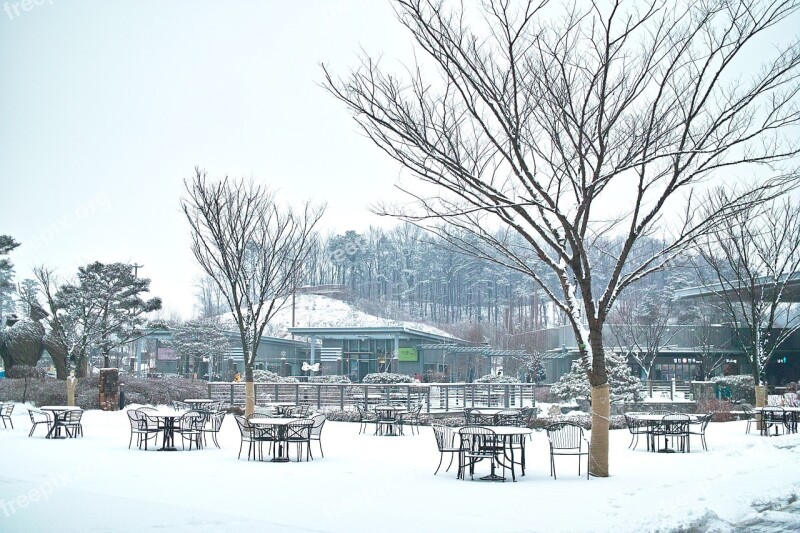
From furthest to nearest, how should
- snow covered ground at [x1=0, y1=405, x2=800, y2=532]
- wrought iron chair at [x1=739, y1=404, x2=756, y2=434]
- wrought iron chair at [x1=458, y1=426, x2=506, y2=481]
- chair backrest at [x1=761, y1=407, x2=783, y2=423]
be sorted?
wrought iron chair at [x1=739, y1=404, x2=756, y2=434]
chair backrest at [x1=761, y1=407, x2=783, y2=423]
wrought iron chair at [x1=458, y1=426, x2=506, y2=481]
snow covered ground at [x1=0, y1=405, x2=800, y2=532]

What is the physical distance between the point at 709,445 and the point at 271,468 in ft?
34.6

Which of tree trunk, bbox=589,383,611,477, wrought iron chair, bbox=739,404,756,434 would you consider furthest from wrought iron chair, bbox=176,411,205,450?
wrought iron chair, bbox=739,404,756,434

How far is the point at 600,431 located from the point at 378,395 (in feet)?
54.9

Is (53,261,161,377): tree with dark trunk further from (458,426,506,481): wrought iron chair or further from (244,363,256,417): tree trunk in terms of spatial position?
(458,426,506,481): wrought iron chair

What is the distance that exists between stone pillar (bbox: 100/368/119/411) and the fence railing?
3.30 meters

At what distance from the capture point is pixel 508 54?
12617mm

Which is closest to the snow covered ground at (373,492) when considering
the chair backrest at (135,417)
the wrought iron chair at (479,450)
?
the wrought iron chair at (479,450)

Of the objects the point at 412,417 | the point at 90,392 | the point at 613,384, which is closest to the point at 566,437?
the point at 412,417

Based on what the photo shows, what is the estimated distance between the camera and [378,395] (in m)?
28.9

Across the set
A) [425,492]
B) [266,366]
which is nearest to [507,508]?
[425,492]

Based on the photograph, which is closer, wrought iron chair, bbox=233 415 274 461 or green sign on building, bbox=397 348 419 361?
wrought iron chair, bbox=233 415 274 461

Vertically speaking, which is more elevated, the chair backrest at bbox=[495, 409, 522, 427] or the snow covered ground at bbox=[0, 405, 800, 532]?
the chair backrest at bbox=[495, 409, 522, 427]

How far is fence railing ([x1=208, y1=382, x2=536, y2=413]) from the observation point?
91.0ft

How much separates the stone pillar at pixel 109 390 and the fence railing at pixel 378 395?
3.30 meters
